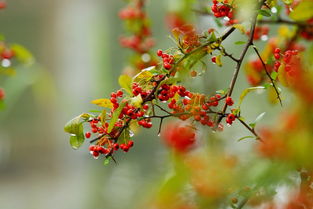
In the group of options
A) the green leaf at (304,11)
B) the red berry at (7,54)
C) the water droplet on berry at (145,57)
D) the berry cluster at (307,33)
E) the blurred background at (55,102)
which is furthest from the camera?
the blurred background at (55,102)

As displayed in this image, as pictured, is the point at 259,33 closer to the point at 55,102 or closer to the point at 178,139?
the point at 178,139

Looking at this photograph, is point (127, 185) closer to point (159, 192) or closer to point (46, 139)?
point (159, 192)

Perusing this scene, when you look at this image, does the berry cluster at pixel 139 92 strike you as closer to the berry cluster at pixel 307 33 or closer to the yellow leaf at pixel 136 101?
the yellow leaf at pixel 136 101

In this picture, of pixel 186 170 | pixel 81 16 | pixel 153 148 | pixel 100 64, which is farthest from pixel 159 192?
pixel 81 16

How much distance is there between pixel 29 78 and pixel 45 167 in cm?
203

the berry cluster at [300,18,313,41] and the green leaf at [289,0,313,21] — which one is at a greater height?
the berry cluster at [300,18,313,41]

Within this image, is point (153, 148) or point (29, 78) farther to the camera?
point (153, 148)

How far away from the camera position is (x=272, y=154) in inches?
13.8

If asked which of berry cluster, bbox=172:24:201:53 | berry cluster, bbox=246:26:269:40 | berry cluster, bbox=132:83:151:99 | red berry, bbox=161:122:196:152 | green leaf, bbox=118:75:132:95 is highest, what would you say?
berry cluster, bbox=246:26:269:40


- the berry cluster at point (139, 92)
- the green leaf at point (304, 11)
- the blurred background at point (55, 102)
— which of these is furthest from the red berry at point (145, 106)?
the blurred background at point (55, 102)

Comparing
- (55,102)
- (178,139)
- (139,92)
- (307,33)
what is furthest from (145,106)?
(55,102)

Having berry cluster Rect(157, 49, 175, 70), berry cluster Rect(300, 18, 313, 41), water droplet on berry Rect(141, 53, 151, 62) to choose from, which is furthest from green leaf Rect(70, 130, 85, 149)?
water droplet on berry Rect(141, 53, 151, 62)

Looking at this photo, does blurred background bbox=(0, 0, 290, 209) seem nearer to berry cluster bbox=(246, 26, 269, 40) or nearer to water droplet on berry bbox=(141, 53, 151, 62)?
water droplet on berry bbox=(141, 53, 151, 62)

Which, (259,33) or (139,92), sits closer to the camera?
(139,92)
